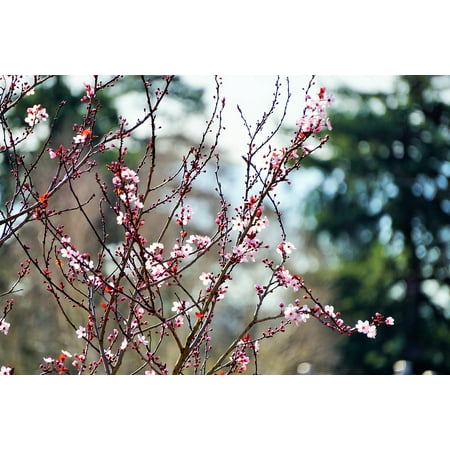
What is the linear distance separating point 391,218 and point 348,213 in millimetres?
331

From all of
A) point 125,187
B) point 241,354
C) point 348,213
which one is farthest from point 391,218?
point 125,187

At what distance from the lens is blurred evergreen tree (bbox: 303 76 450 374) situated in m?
3.41

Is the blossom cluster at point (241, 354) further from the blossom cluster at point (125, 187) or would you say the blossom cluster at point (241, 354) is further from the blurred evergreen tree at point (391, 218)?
the blurred evergreen tree at point (391, 218)

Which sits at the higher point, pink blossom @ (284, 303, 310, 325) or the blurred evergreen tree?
the blurred evergreen tree

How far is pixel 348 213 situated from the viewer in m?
4.00

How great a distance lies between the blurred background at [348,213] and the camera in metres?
3.16

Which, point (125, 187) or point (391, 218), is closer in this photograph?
point (125, 187)

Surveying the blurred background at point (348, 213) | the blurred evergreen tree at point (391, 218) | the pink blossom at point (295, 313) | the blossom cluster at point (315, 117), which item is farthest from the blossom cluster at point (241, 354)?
the blurred evergreen tree at point (391, 218)

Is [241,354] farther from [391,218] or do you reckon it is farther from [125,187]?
[391,218]

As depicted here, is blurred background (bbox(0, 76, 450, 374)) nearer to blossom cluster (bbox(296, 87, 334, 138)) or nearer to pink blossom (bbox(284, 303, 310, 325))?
blossom cluster (bbox(296, 87, 334, 138))

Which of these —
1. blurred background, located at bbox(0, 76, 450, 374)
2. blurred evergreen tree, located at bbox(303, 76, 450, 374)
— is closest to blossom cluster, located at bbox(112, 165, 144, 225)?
blurred background, located at bbox(0, 76, 450, 374)
